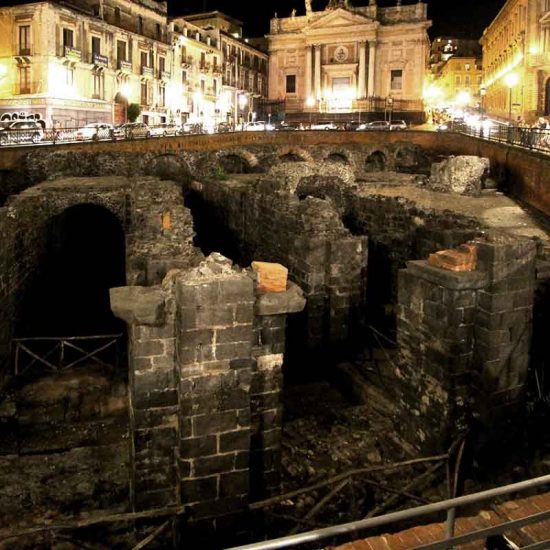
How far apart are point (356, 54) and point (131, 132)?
115ft

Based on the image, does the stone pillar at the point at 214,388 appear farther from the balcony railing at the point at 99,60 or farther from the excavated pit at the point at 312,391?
the balcony railing at the point at 99,60


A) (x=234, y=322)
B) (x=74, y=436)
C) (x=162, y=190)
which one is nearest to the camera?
(x=234, y=322)

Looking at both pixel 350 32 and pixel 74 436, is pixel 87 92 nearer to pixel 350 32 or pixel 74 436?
pixel 350 32

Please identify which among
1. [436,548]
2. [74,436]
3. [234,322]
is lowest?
[74,436]

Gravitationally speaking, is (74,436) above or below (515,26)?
below

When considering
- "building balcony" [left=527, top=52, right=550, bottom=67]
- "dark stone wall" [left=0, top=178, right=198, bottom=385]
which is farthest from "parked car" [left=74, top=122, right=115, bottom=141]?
"building balcony" [left=527, top=52, right=550, bottom=67]

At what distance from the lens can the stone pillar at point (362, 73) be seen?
59.2 metres

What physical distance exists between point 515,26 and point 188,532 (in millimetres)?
52211

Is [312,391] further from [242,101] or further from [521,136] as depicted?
[242,101]

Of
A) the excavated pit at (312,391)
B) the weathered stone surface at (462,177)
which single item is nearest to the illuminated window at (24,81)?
the excavated pit at (312,391)

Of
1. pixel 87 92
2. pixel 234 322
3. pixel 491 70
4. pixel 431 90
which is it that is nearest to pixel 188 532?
pixel 234 322

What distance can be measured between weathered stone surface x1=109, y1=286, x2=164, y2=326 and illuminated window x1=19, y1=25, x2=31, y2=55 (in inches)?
1512

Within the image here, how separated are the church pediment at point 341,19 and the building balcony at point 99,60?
24.4 m

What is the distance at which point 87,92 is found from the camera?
141 feet
